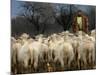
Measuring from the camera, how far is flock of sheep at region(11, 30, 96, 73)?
2238 mm

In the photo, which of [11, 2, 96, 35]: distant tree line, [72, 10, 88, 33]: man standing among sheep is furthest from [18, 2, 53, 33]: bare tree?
[72, 10, 88, 33]: man standing among sheep

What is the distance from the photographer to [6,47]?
2188mm

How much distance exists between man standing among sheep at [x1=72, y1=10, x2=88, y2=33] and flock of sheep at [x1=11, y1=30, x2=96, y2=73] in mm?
51

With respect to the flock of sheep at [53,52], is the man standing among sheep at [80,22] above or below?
above

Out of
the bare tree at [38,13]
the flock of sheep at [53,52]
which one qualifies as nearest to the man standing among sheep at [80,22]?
the flock of sheep at [53,52]

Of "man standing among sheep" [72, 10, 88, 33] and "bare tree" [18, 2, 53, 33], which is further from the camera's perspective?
"man standing among sheep" [72, 10, 88, 33]

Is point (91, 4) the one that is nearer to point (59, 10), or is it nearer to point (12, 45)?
point (59, 10)

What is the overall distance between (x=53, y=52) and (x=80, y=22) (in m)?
0.50

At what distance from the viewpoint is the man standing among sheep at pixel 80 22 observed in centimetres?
245

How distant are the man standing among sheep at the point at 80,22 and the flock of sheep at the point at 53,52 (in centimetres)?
5

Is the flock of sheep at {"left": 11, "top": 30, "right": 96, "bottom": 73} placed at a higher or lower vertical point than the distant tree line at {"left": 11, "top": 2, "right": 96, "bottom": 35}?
lower

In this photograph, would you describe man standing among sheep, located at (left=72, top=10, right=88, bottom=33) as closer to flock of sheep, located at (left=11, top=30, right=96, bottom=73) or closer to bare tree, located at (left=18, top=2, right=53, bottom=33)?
flock of sheep, located at (left=11, top=30, right=96, bottom=73)

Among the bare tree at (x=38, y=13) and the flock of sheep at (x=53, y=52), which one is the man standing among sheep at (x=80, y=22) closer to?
the flock of sheep at (x=53, y=52)

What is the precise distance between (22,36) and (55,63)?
49 centimetres
